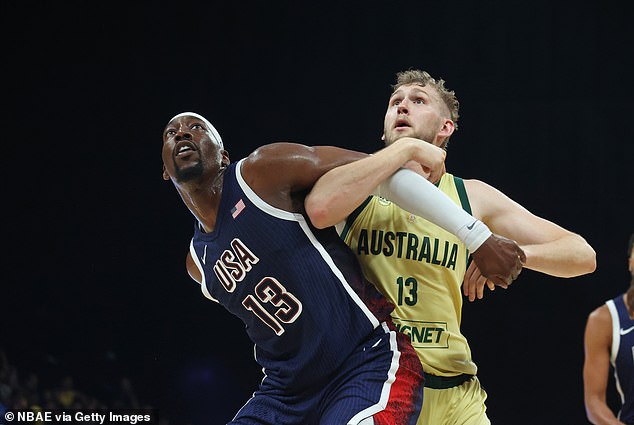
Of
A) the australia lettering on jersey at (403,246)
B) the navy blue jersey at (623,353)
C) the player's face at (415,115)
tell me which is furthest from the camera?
the navy blue jersey at (623,353)

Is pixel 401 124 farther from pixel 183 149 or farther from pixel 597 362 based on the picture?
pixel 597 362

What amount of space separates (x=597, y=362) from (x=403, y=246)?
204 centimetres

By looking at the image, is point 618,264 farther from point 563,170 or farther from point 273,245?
point 273,245

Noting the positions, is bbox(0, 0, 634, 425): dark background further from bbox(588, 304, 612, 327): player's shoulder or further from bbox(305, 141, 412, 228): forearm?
bbox(305, 141, 412, 228): forearm

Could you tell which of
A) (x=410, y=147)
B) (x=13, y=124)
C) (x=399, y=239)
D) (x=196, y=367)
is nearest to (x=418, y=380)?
(x=399, y=239)

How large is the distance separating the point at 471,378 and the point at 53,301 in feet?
14.5

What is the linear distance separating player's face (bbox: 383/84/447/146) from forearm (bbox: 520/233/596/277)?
22.0 inches

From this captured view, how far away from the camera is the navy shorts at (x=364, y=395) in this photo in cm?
217

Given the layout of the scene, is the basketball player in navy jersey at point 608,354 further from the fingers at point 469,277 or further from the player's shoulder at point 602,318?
the fingers at point 469,277

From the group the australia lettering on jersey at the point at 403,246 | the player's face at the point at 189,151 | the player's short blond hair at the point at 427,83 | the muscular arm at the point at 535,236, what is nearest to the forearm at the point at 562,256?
the muscular arm at the point at 535,236

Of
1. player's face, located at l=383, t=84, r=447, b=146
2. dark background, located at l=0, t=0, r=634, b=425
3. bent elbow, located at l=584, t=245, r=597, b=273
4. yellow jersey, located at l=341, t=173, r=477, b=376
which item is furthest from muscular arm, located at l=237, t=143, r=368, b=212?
dark background, located at l=0, t=0, r=634, b=425

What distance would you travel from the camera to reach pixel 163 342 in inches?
239

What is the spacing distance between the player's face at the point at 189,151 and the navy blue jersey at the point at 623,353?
2.45 meters

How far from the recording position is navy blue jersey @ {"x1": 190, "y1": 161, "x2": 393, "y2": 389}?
89.1 inches
